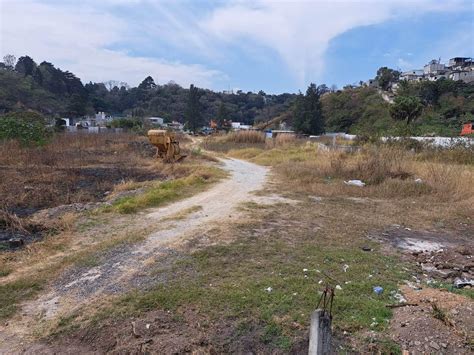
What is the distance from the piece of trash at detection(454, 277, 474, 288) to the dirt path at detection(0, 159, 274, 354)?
3.38m

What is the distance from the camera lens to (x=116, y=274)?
4.36m

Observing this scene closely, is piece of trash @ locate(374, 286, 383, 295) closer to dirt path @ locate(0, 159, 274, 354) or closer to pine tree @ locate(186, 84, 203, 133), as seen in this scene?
dirt path @ locate(0, 159, 274, 354)

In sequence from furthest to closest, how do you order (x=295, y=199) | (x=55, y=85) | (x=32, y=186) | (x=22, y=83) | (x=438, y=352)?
(x=55, y=85)
(x=22, y=83)
(x=32, y=186)
(x=295, y=199)
(x=438, y=352)

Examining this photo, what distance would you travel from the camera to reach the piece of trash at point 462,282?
4198mm

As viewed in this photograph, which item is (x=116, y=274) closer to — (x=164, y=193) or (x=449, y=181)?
(x=164, y=193)

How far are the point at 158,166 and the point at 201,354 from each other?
1209cm

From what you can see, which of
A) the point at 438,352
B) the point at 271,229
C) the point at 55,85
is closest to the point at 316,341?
the point at 438,352

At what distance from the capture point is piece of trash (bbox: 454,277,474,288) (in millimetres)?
4198

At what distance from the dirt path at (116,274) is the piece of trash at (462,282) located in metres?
3.38

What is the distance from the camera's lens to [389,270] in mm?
4598

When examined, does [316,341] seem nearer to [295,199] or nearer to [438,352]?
[438,352]

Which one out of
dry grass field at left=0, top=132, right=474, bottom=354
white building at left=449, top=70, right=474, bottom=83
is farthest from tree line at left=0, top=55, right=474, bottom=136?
dry grass field at left=0, top=132, right=474, bottom=354

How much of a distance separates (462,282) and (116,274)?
3922 millimetres

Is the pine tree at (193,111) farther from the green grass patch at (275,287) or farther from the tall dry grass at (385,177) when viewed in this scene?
the green grass patch at (275,287)
